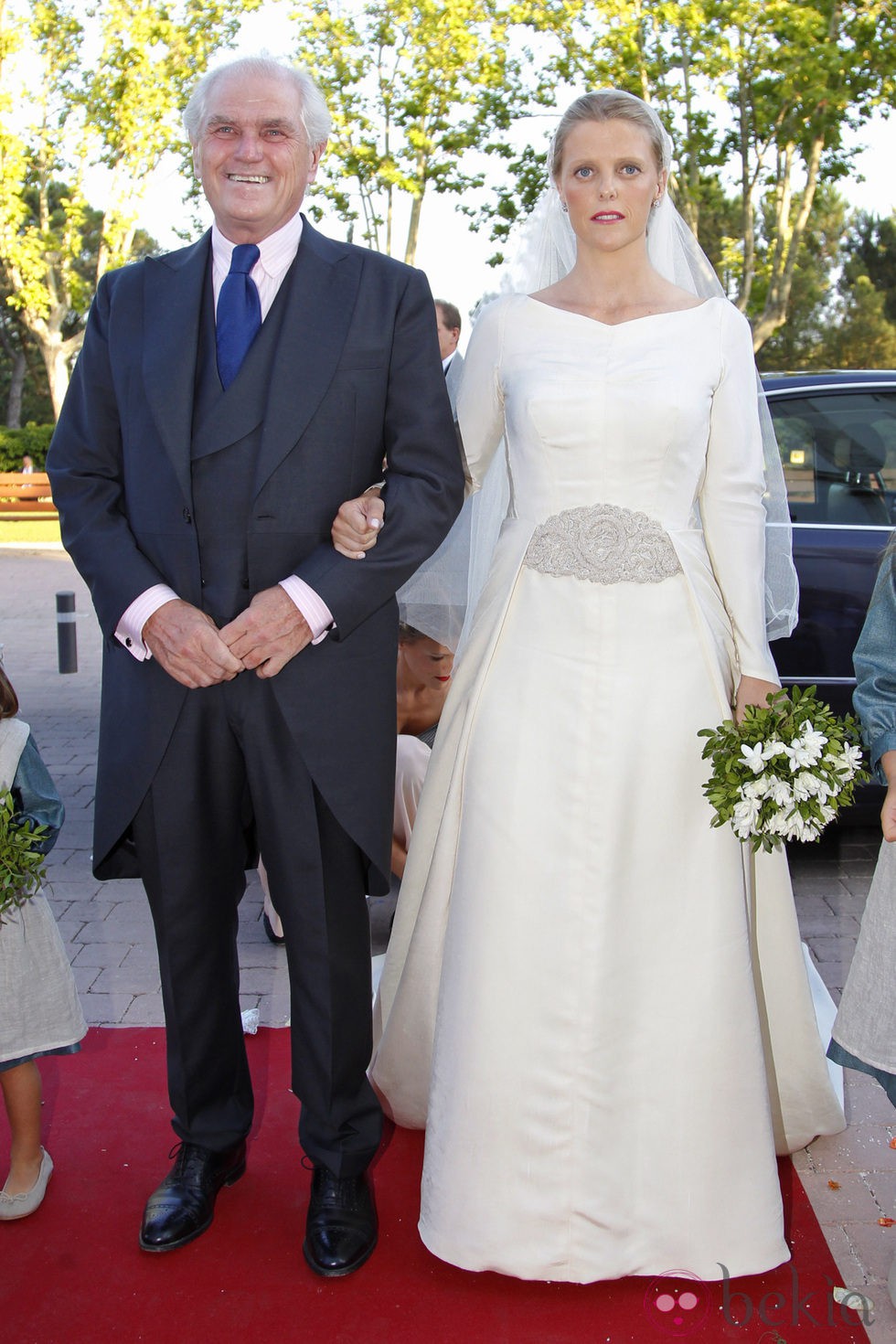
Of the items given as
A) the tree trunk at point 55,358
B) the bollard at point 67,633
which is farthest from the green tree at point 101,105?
the bollard at point 67,633

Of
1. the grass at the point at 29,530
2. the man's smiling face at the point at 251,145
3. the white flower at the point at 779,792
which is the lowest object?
the grass at the point at 29,530

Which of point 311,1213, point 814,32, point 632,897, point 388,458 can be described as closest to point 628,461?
point 388,458

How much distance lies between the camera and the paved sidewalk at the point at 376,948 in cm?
289

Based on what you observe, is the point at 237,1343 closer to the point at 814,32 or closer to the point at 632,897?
the point at 632,897

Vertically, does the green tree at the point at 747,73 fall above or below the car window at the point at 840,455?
above

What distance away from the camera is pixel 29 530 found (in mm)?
21297

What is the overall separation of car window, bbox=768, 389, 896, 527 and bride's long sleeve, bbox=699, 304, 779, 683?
7.52 feet

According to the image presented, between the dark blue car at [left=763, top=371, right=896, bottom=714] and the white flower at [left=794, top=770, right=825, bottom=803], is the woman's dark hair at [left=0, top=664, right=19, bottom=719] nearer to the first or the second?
the white flower at [left=794, top=770, right=825, bottom=803]

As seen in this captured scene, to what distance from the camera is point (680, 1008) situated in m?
2.65

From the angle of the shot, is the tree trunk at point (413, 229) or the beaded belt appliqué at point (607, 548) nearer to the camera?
the beaded belt appliqué at point (607, 548)

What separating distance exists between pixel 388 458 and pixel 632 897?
1075 mm

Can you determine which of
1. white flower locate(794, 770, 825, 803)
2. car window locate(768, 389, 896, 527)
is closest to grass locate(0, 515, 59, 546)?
car window locate(768, 389, 896, 527)

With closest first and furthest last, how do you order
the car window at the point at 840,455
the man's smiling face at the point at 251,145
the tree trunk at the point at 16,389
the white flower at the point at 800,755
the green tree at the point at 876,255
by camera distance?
1. the white flower at the point at 800,755
2. the man's smiling face at the point at 251,145
3. the car window at the point at 840,455
4. the green tree at the point at 876,255
5. the tree trunk at the point at 16,389

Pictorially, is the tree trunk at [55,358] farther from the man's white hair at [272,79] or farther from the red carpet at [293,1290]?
the red carpet at [293,1290]
